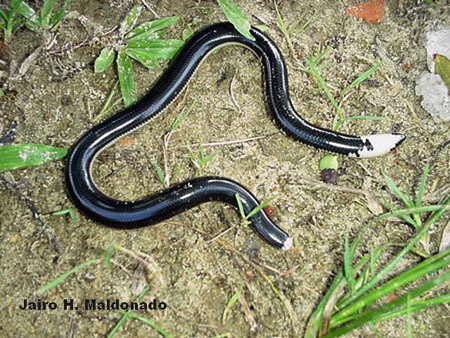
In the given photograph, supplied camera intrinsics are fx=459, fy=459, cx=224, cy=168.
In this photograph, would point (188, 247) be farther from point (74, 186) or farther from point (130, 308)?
point (74, 186)

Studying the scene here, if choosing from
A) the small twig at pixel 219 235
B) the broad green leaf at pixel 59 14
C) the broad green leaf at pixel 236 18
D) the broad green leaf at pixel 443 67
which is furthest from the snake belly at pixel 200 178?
the broad green leaf at pixel 59 14

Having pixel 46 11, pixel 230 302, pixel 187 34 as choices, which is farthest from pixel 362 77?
pixel 46 11

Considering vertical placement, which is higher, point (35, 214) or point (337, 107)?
point (337, 107)

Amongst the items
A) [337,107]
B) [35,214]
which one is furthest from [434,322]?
[35,214]

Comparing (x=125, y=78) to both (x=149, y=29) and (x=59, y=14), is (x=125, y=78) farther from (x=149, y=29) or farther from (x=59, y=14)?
(x=59, y=14)

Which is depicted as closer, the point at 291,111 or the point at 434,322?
the point at 434,322

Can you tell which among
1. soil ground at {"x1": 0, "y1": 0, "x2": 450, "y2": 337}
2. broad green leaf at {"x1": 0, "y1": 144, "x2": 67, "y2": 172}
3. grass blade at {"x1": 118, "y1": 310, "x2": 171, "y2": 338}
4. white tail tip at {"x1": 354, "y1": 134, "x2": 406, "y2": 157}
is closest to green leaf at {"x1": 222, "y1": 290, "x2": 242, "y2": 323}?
soil ground at {"x1": 0, "y1": 0, "x2": 450, "y2": 337}
